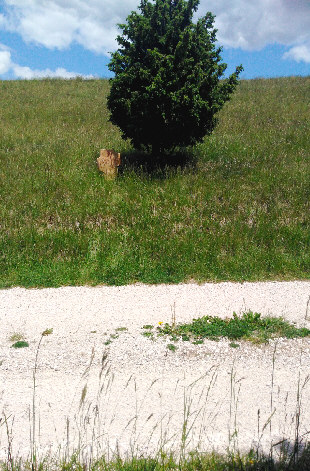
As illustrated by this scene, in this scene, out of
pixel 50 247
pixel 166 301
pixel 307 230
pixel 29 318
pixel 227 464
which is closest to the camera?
pixel 227 464

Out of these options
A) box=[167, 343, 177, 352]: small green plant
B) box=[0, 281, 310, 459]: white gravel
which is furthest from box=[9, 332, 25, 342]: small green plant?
box=[167, 343, 177, 352]: small green plant

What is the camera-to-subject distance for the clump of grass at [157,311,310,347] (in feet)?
18.4

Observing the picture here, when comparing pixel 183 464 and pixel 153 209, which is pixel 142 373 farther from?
pixel 153 209

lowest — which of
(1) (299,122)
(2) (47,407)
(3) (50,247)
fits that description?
(2) (47,407)

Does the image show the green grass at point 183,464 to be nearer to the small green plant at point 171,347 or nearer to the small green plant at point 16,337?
the small green plant at point 171,347

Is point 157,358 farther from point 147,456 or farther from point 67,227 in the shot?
point 67,227

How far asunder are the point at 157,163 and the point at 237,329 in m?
8.57

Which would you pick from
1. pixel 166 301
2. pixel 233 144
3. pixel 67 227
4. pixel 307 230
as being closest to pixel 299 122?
pixel 233 144

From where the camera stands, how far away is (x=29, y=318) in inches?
251

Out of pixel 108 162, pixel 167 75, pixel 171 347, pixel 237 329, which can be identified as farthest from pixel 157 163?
pixel 171 347

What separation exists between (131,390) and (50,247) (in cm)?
502

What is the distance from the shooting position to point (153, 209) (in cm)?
1019

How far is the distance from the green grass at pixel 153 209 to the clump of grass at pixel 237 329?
1.84m

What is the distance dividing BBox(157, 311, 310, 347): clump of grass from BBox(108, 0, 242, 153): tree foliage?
701 cm
